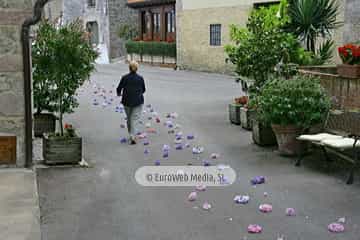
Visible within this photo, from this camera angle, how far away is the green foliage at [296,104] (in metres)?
8.72

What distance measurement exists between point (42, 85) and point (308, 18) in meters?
A: 5.77

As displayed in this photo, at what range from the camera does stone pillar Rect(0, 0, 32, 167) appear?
7.80 metres

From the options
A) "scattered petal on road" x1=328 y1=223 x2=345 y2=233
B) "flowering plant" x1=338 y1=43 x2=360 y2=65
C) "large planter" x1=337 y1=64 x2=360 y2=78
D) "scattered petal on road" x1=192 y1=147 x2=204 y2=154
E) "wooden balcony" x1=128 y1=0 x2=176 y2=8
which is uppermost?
"wooden balcony" x1=128 y1=0 x2=176 y2=8

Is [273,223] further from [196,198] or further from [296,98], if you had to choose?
[296,98]

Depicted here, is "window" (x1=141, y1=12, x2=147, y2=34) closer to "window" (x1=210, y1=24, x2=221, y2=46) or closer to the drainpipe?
"window" (x1=210, y1=24, x2=221, y2=46)

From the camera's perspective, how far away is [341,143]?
7.52m

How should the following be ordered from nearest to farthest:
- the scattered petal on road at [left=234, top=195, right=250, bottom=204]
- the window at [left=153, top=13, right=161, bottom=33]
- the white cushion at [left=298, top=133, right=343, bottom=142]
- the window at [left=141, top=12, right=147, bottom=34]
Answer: the scattered petal on road at [left=234, top=195, right=250, bottom=204] < the white cushion at [left=298, top=133, right=343, bottom=142] < the window at [left=153, top=13, right=161, bottom=33] < the window at [left=141, top=12, right=147, bottom=34]

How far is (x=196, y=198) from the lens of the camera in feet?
21.7

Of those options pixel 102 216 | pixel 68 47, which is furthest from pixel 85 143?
pixel 102 216

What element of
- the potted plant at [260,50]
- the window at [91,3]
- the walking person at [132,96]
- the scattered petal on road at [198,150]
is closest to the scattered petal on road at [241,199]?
the scattered petal on road at [198,150]

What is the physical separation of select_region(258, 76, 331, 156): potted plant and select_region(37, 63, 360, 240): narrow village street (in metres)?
0.35

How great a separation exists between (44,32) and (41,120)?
2.01 metres

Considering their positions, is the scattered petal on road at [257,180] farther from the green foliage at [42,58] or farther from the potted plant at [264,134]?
the green foliage at [42,58]

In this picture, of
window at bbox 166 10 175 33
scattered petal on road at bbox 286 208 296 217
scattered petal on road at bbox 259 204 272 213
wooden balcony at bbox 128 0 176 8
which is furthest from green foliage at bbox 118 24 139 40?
scattered petal on road at bbox 286 208 296 217
